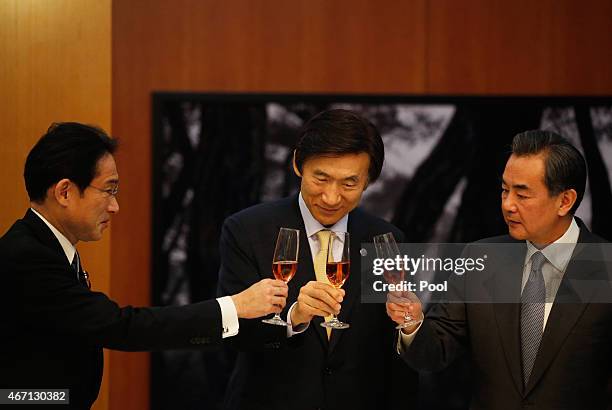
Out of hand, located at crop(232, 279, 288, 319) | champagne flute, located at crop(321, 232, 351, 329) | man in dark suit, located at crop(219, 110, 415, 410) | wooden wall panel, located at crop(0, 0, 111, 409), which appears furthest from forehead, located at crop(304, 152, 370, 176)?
wooden wall panel, located at crop(0, 0, 111, 409)

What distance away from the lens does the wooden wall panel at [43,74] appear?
10.6ft

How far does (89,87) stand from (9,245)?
125 cm

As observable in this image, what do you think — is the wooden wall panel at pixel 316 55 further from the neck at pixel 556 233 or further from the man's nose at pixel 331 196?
the neck at pixel 556 233

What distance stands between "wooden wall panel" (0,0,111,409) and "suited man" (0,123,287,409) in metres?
0.87

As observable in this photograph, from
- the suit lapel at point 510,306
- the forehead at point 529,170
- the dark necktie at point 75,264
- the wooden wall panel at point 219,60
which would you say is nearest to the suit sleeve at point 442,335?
the suit lapel at point 510,306

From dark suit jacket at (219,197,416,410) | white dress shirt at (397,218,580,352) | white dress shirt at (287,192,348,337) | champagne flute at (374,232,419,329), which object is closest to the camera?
champagne flute at (374,232,419,329)

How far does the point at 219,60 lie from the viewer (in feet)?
14.3

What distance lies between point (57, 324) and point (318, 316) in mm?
802

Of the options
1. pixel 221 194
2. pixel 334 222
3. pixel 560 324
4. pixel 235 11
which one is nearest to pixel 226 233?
pixel 334 222

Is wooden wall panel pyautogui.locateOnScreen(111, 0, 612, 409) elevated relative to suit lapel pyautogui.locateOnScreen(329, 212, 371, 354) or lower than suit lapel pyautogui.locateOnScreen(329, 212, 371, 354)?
elevated

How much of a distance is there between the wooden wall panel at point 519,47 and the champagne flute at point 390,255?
2.21 metres

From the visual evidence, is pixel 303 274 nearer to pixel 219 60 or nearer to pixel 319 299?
pixel 319 299

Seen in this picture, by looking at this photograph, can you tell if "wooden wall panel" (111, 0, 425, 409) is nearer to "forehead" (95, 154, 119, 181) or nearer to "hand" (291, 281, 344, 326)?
"forehead" (95, 154, 119, 181)

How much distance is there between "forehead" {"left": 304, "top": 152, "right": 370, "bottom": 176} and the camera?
2619 mm
